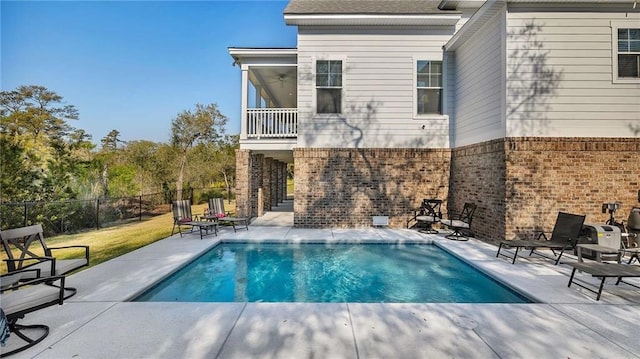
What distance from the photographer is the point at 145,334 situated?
3.20 m

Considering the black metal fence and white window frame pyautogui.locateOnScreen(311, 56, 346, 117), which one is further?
white window frame pyautogui.locateOnScreen(311, 56, 346, 117)

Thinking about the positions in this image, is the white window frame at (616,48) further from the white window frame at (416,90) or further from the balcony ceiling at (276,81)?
the balcony ceiling at (276,81)

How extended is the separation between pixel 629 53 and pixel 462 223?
225 inches

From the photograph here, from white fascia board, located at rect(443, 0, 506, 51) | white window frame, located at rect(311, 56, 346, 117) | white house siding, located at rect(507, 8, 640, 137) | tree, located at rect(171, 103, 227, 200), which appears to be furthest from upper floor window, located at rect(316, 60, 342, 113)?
tree, located at rect(171, 103, 227, 200)

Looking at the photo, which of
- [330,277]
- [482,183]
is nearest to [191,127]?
[330,277]

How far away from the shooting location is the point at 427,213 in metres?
9.78

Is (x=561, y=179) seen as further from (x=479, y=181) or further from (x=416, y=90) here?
(x=416, y=90)

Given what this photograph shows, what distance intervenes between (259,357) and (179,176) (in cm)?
1807

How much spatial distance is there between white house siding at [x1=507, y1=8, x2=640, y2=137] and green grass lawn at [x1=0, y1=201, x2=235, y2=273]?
393 inches

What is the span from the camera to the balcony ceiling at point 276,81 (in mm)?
11011

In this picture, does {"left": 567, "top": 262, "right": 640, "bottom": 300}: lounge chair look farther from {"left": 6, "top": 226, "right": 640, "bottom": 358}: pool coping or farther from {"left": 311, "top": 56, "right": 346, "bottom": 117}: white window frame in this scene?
{"left": 311, "top": 56, "right": 346, "bottom": 117}: white window frame

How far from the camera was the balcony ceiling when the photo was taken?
36.1 feet

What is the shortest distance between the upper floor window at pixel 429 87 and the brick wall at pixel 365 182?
146 cm

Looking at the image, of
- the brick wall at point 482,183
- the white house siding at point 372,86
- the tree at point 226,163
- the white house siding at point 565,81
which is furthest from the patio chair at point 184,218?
the tree at point 226,163
